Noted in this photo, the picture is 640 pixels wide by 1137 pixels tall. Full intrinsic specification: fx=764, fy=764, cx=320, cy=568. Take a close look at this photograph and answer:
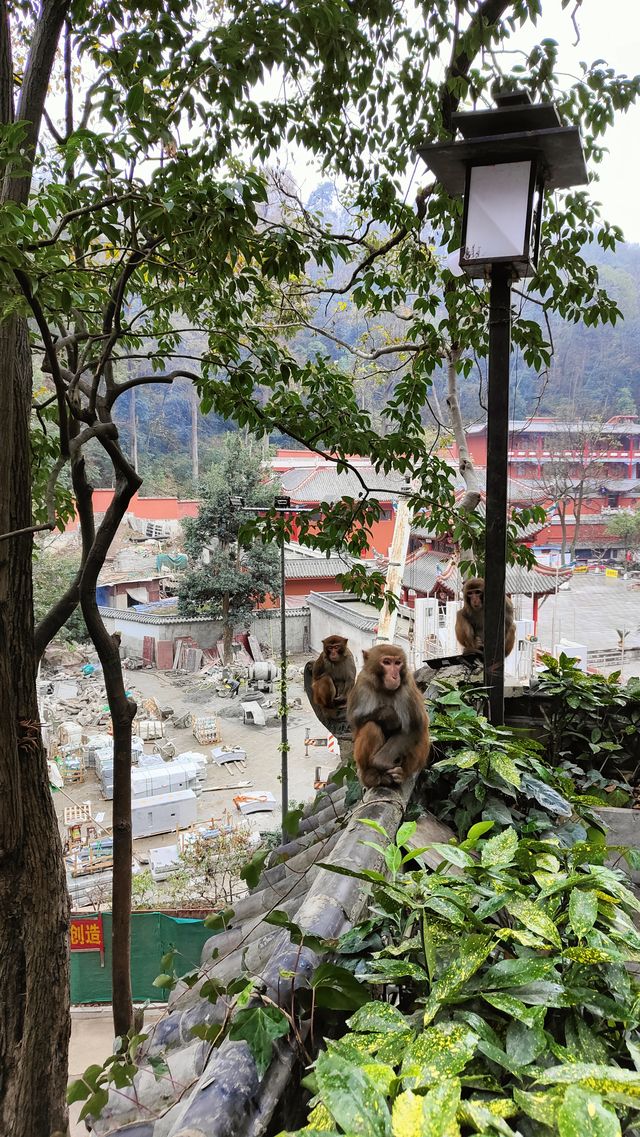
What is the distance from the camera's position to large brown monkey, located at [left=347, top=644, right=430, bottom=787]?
2342 mm

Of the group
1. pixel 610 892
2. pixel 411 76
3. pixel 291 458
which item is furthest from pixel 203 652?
pixel 610 892

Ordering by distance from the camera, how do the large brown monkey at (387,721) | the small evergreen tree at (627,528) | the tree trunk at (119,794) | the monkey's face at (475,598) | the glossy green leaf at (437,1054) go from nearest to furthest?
the glossy green leaf at (437,1054), the large brown monkey at (387,721), the tree trunk at (119,794), the monkey's face at (475,598), the small evergreen tree at (627,528)

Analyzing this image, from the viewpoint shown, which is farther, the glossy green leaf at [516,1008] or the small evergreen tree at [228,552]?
the small evergreen tree at [228,552]

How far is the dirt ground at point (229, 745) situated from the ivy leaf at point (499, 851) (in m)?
10.5

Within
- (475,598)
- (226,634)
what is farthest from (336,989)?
(226,634)

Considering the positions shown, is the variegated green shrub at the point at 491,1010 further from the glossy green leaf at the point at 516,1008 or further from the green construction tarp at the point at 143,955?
the green construction tarp at the point at 143,955

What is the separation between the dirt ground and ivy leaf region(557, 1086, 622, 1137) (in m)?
11.1

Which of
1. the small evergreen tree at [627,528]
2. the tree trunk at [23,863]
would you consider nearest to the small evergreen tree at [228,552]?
the small evergreen tree at [627,528]

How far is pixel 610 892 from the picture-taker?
129cm

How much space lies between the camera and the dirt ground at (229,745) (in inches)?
536

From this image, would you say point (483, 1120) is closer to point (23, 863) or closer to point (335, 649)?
point (23, 863)

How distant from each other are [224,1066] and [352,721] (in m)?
1.77

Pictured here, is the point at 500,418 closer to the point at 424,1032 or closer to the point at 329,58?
the point at 424,1032

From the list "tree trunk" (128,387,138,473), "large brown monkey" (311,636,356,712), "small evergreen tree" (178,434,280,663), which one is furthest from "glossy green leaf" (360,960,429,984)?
"tree trunk" (128,387,138,473)
